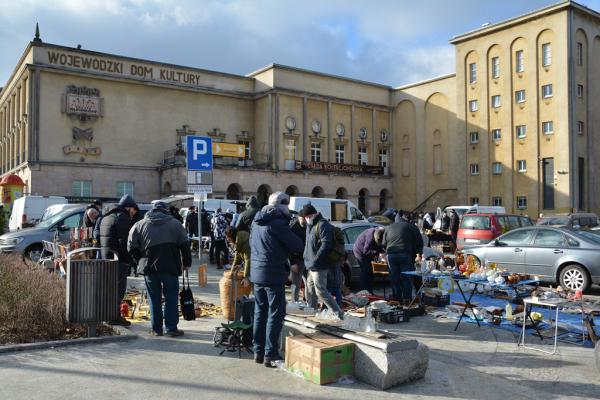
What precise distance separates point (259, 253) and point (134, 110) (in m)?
41.6

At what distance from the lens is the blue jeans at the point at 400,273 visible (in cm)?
998

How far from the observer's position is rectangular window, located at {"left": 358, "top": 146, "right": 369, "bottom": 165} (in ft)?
182

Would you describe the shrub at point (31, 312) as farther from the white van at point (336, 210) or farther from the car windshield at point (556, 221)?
the car windshield at point (556, 221)

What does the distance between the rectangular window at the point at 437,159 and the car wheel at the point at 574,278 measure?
40936mm

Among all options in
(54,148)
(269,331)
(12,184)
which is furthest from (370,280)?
(54,148)

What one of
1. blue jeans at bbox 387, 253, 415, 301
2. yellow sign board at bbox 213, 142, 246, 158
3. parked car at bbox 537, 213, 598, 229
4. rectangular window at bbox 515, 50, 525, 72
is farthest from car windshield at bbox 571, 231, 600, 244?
rectangular window at bbox 515, 50, 525, 72

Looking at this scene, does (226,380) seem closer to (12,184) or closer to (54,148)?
(12,184)

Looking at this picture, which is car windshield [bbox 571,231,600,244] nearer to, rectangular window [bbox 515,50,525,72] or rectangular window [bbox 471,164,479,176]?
rectangular window [bbox 515,50,525,72]

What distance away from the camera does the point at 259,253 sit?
6.49 meters

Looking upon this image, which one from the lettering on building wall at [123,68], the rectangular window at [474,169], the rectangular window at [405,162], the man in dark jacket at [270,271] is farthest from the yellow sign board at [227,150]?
the man in dark jacket at [270,271]

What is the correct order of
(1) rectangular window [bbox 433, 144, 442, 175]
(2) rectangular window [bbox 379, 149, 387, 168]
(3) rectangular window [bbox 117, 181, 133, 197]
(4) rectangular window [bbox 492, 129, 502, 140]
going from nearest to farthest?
(3) rectangular window [bbox 117, 181, 133, 197]
(4) rectangular window [bbox 492, 129, 502, 140]
(1) rectangular window [bbox 433, 144, 442, 175]
(2) rectangular window [bbox 379, 149, 387, 168]

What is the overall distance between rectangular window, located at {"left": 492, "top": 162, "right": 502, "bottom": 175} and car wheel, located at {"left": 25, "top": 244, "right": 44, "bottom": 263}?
39.7 m

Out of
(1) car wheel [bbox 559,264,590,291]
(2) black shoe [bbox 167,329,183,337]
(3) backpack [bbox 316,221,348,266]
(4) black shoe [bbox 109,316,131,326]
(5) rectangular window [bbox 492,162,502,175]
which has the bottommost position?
(2) black shoe [bbox 167,329,183,337]

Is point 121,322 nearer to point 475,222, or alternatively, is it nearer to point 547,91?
point 475,222
